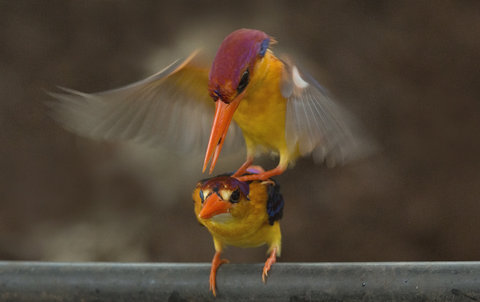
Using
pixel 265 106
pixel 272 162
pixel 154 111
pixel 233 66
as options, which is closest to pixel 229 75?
pixel 233 66

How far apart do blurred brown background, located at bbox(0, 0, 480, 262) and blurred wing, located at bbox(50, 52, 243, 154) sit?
123 cm

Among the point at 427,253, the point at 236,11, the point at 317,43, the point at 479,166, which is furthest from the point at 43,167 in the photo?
the point at 479,166

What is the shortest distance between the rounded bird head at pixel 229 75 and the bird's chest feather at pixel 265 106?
6 cm

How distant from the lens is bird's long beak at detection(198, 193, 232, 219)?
0.95 m

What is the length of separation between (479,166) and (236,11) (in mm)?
1121

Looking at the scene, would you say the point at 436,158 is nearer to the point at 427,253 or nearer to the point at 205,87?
the point at 427,253

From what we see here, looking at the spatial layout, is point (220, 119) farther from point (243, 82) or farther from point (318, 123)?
point (318, 123)

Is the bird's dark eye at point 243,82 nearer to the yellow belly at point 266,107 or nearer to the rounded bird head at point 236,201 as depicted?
the yellow belly at point 266,107

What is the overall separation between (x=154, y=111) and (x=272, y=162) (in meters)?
1.29

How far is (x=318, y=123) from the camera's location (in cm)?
97

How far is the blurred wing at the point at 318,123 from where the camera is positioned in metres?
0.97

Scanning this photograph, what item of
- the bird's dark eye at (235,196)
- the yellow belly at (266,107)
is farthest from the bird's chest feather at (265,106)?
the bird's dark eye at (235,196)

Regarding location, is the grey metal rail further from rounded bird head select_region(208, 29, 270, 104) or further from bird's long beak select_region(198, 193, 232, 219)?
rounded bird head select_region(208, 29, 270, 104)

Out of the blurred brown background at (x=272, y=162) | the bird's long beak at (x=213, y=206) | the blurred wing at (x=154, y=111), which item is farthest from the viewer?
the blurred brown background at (x=272, y=162)
